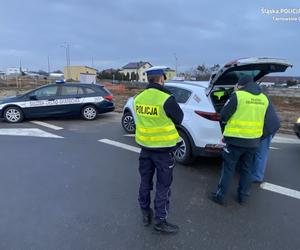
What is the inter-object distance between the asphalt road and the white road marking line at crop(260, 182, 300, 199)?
4.6 inches

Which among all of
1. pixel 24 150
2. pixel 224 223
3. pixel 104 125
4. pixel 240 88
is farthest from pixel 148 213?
pixel 104 125

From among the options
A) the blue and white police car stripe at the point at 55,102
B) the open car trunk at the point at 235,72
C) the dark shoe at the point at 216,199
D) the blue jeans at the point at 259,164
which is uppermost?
the open car trunk at the point at 235,72

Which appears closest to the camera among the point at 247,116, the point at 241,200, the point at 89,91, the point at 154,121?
the point at 154,121

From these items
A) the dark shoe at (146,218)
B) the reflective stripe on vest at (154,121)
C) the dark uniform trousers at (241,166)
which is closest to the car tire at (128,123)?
the dark uniform trousers at (241,166)

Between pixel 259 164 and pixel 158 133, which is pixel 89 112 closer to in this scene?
pixel 259 164

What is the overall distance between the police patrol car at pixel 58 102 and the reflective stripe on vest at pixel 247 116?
751 centimetres

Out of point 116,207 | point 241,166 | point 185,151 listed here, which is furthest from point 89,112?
point 241,166

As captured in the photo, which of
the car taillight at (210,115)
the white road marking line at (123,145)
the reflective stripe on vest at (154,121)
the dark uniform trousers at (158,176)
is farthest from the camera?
the white road marking line at (123,145)

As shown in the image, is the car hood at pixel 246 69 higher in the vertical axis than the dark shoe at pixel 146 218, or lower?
higher

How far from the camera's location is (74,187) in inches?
173

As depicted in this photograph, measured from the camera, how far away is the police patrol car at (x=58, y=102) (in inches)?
385

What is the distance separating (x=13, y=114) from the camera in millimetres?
9773

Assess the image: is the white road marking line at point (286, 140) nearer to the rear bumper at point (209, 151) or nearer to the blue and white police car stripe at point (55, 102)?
the rear bumper at point (209, 151)

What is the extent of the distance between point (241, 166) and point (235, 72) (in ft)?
5.44
